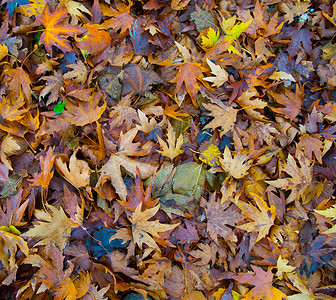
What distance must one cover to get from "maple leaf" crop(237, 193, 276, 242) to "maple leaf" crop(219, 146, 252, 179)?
0.17m

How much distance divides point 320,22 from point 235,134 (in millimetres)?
1101

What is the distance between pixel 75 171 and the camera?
148 centimetres

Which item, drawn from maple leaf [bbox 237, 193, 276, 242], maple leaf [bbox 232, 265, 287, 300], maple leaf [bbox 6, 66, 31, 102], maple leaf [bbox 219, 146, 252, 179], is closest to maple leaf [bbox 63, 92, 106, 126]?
maple leaf [bbox 6, 66, 31, 102]

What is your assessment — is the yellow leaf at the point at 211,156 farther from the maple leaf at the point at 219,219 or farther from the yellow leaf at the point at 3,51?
the yellow leaf at the point at 3,51

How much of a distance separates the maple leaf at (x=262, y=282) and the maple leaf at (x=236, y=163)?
602 millimetres

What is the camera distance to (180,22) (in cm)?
174

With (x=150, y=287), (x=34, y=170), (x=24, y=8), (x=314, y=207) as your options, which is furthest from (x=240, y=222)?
(x=24, y=8)

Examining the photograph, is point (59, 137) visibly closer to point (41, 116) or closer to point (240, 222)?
point (41, 116)

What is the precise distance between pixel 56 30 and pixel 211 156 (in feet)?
4.31

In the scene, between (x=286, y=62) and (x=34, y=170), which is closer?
(x=34, y=170)

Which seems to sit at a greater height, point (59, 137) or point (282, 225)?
point (59, 137)

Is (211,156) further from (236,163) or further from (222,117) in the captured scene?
(222,117)

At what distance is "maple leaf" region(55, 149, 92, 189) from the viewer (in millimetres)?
1473

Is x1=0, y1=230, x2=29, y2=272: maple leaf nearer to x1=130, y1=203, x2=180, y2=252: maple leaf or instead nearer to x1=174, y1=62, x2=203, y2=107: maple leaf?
x1=130, y1=203, x2=180, y2=252: maple leaf
